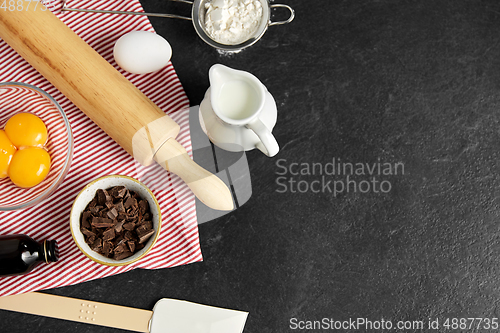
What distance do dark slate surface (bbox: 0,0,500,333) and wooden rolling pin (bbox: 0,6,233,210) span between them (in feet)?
0.53

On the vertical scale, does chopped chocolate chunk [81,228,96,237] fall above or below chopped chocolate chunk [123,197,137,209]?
below

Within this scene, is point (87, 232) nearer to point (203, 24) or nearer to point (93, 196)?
point (93, 196)

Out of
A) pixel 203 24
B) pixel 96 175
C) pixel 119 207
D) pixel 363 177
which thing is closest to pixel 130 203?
pixel 119 207

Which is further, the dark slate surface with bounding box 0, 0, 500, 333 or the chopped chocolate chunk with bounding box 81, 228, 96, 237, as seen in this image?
the dark slate surface with bounding box 0, 0, 500, 333

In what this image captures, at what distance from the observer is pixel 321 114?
1.01 metres

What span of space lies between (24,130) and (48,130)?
52mm

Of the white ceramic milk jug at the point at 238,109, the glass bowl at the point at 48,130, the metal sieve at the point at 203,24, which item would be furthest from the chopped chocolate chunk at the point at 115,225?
the metal sieve at the point at 203,24

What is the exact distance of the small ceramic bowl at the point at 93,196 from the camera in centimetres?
81

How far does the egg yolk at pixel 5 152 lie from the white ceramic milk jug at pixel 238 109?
43cm

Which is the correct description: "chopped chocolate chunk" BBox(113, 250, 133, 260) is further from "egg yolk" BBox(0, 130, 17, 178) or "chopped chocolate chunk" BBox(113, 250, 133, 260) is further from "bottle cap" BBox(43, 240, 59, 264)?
"egg yolk" BBox(0, 130, 17, 178)

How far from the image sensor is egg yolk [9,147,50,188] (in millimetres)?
833

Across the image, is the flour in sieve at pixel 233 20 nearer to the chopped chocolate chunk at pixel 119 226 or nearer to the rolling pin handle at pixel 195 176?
the rolling pin handle at pixel 195 176

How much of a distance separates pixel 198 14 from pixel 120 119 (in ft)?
1.03

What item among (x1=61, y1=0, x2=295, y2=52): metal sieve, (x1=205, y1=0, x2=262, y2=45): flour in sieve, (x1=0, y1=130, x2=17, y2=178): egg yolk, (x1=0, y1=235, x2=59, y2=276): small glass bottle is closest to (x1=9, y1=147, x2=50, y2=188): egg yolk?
(x1=0, y1=130, x2=17, y2=178): egg yolk
